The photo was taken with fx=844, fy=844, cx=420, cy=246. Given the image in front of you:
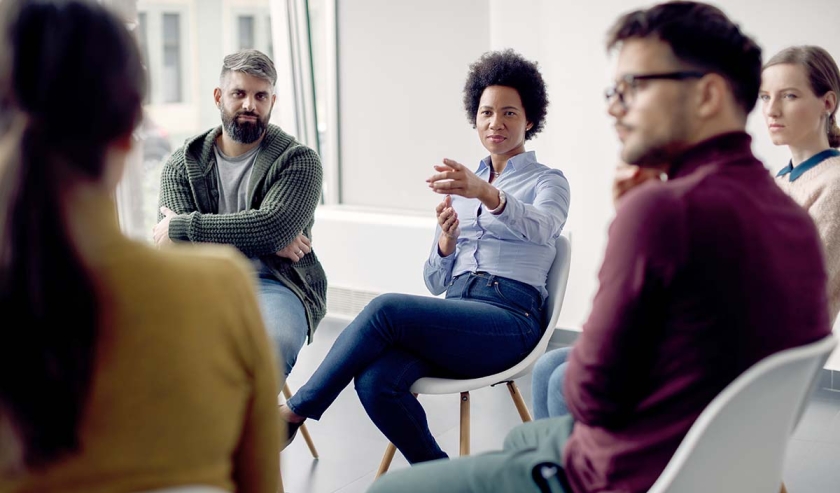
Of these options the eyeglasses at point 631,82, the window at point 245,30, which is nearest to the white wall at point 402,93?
the window at point 245,30

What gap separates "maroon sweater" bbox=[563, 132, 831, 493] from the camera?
1207mm

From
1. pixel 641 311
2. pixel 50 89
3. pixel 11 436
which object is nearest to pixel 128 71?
pixel 50 89

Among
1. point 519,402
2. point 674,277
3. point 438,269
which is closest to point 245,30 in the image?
point 438,269

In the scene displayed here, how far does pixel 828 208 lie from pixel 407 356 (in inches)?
48.7

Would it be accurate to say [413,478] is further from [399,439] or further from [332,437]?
[332,437]

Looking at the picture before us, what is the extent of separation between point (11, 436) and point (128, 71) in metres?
0.41

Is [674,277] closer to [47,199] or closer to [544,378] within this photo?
[47,199]

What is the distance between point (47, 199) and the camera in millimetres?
864

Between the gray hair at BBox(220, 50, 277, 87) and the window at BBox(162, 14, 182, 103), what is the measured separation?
2159 millimetres

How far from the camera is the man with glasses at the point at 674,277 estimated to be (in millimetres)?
1212

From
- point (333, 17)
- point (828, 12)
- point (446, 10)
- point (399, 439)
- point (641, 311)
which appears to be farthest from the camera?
point (333, 17)

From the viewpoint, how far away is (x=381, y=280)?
15.7 feet

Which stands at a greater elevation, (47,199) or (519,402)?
(47,199)

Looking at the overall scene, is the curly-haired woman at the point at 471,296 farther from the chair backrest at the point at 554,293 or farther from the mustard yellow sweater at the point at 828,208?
the mustard yellow sweater at the point at 828,208
